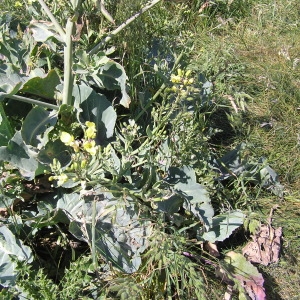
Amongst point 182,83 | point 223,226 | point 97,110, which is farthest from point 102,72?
point 223,226

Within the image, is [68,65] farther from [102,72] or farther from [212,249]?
[212,249]

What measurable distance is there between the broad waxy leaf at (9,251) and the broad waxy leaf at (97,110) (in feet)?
2.01

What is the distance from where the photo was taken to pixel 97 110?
7.77ft

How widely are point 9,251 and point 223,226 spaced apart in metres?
0.95

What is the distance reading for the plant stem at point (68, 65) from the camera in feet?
6.72

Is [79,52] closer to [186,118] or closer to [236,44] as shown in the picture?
[186,118]

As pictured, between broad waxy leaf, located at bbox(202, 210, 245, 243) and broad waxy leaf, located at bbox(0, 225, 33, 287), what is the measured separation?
0.79 m

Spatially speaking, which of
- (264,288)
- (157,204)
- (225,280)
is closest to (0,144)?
(157,204)

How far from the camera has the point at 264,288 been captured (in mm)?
2252

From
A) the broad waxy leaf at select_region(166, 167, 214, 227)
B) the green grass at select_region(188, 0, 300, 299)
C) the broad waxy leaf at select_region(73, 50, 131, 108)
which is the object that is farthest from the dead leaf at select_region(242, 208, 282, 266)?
the broad waxy leaf at select_region(73, 50, 131, 108)

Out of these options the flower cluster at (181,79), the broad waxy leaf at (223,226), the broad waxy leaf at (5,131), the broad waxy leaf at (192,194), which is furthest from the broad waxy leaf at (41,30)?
the broad waxy leaf at (223,226)

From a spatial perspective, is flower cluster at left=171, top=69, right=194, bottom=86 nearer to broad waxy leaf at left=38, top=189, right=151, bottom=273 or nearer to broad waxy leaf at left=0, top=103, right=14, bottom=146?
broad waxy leaf at left=38, top=189, right=151, bottom=273

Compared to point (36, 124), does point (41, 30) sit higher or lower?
higher

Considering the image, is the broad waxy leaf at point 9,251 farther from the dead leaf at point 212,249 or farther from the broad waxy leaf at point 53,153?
the dead leaf at point 212,249
